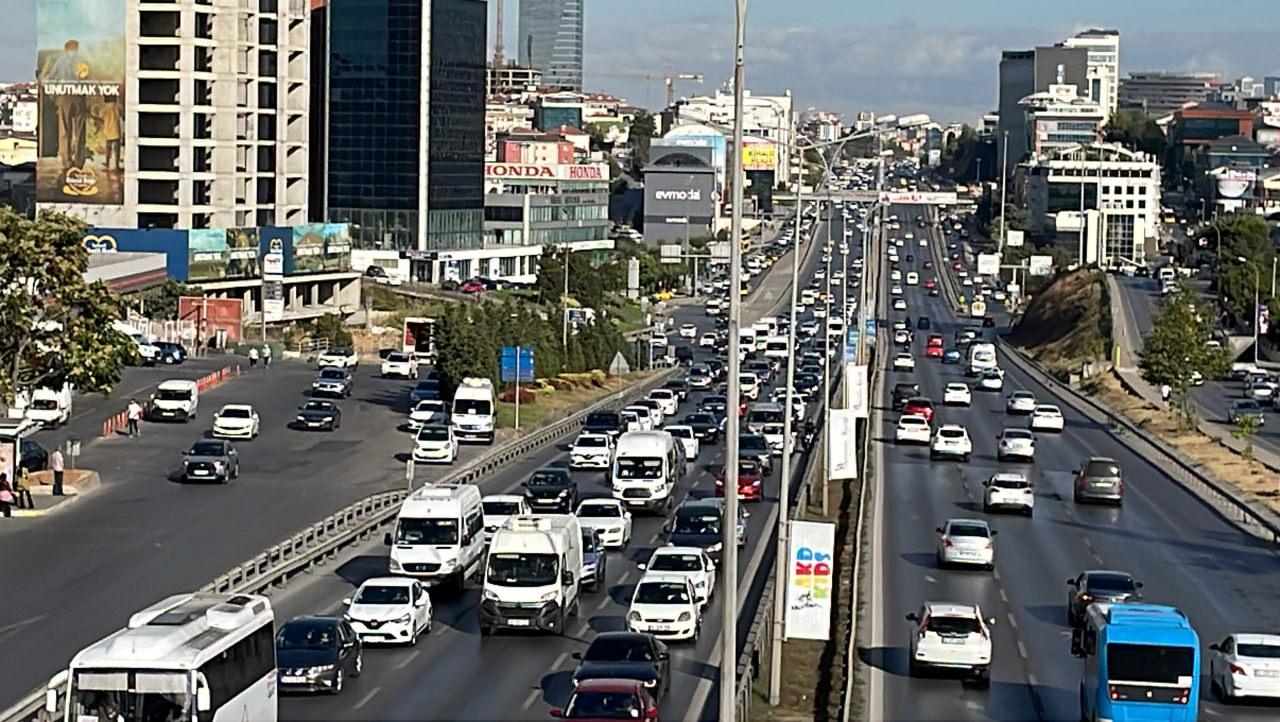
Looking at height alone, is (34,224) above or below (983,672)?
above

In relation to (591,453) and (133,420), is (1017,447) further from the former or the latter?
(133,420)

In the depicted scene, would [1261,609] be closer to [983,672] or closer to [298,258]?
[983,672]

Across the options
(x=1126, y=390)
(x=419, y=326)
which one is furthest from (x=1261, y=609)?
(x=419, y=326)

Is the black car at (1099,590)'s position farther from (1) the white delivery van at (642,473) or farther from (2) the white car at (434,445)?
(2) the white car at (434,445)

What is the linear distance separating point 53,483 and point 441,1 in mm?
112572

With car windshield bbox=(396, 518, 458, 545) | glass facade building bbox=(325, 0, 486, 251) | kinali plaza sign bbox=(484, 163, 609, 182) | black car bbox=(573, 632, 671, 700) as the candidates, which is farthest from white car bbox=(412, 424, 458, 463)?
kinali plaza sign bbox=(484, 163, 609, 182)

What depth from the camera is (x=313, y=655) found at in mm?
28578

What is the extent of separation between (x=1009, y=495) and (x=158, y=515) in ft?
69.4

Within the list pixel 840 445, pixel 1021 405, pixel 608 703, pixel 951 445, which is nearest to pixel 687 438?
pixel 951 445

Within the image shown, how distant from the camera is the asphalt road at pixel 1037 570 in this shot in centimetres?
2971

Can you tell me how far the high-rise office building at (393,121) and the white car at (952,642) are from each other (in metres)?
129

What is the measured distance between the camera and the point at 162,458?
61500 mm

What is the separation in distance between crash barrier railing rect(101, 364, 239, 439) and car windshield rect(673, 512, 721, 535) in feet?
94.9

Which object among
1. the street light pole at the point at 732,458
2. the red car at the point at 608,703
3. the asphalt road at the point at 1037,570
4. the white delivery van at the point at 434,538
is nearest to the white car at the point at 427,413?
the asphalt road at the point at 1037,570
